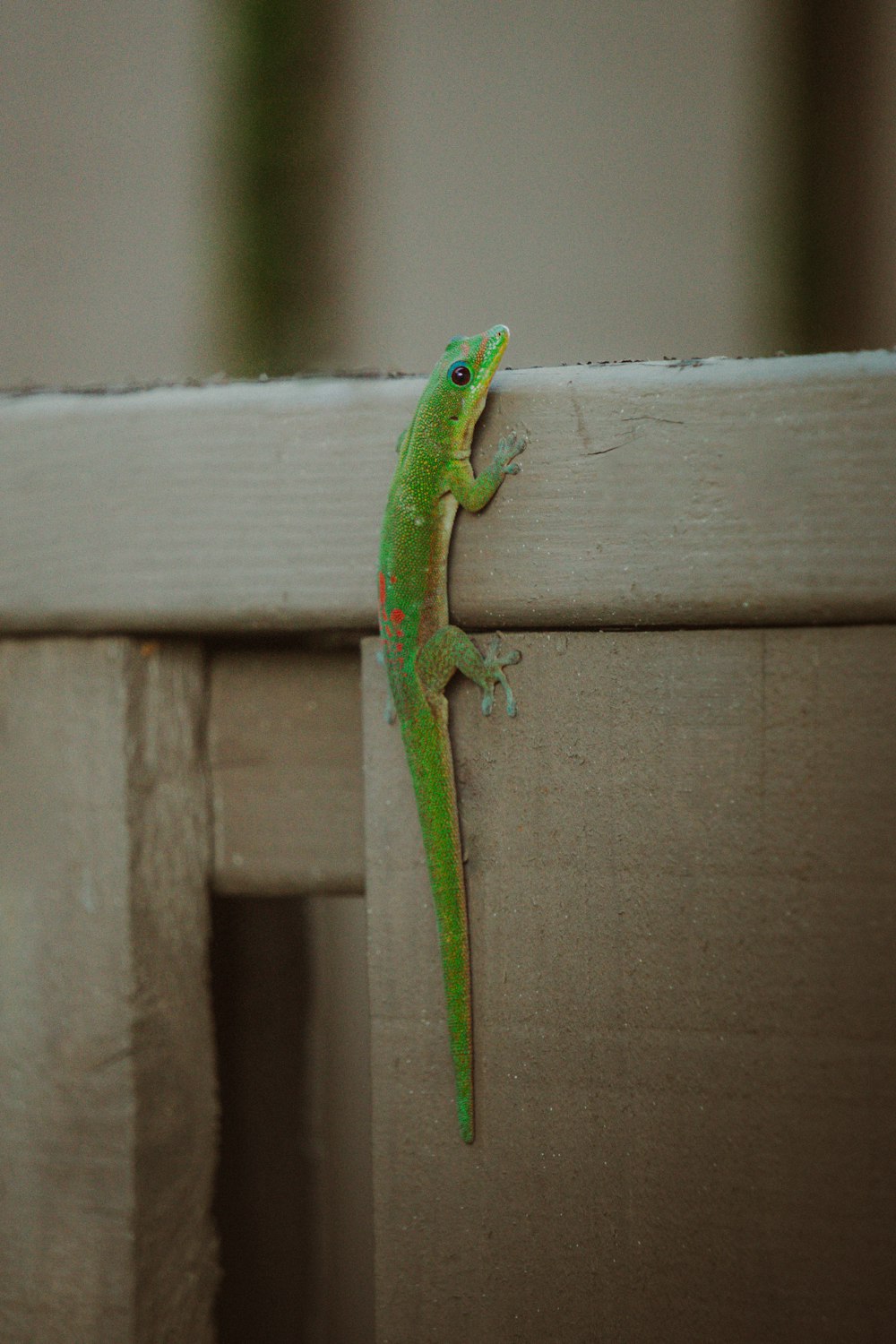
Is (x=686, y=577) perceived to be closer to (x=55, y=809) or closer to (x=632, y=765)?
(x=632, y=765)

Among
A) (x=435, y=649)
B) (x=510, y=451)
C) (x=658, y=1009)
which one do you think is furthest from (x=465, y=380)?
(x=658, y=1009)

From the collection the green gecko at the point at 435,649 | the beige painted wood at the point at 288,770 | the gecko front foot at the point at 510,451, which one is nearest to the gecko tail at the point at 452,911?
the green gecko at the point at 435,649

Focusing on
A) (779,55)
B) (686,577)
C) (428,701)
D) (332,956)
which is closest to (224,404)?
(428,701)

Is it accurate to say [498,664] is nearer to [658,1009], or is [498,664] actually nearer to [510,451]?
[510,451]

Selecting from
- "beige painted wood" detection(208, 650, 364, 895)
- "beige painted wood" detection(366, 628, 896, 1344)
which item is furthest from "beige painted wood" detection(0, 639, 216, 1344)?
"beige painted wood" detection(366, 628, 896, 1344)

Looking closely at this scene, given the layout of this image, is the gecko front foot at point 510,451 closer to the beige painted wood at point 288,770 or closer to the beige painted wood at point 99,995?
the beige painted wood at point 288,770

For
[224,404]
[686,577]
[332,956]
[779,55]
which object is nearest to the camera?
[686,577]

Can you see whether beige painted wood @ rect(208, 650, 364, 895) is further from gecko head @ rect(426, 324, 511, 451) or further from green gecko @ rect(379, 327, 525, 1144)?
gecko head @ rect(426, 324, 511, 451)
